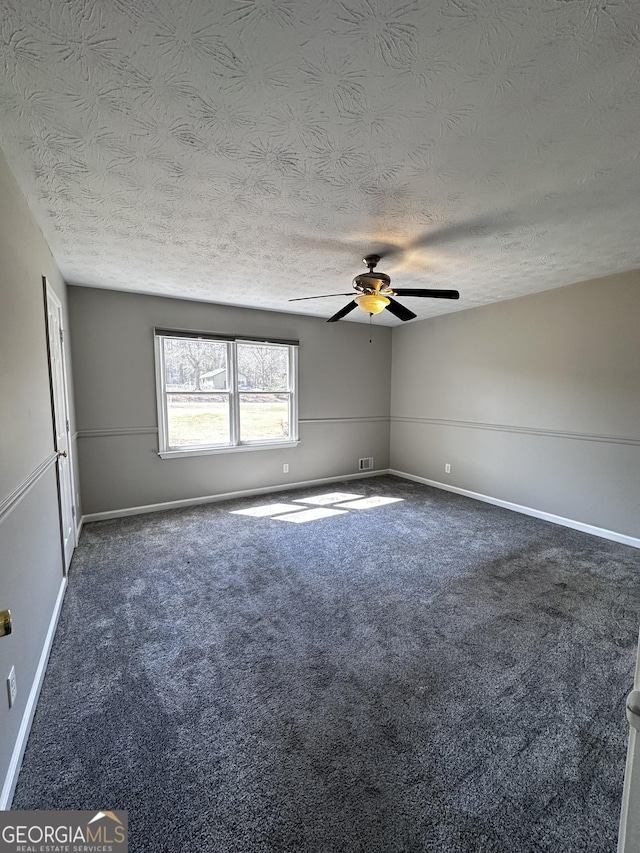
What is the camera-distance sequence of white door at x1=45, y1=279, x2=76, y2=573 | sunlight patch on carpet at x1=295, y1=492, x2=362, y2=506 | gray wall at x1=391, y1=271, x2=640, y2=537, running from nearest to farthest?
white door at x1=45, y1=279, x2=76, y2=573
gray wall at x1=391, y1=271, x2=640, y2=537
sunlight patch on carpet at x1=295, y1=492, x2=362, y2=506

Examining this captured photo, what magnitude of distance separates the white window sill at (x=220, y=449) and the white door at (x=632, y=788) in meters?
4.28

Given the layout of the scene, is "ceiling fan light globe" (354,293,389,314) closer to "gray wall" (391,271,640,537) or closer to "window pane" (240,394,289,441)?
"gray wall" (391,271,640,537)

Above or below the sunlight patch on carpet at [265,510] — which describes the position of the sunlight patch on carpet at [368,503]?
below

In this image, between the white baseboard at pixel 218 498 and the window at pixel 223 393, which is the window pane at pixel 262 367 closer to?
the window at pixel 223 393

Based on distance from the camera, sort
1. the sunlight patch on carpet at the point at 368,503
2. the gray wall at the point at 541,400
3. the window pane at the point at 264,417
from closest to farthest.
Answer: the gray wall at the point at 541,400
the sunlight patch on carpet at the point at 368,503
the window pane at the point at 264,417

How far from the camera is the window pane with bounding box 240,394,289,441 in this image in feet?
15.4

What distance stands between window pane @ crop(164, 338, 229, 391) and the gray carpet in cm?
205

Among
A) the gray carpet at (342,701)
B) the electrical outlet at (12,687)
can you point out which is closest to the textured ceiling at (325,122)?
the electrical outlet at (12,687)

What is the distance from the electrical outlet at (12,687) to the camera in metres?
1.32

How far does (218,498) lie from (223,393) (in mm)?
1342

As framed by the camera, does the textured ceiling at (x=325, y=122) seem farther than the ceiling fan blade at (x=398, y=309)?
No

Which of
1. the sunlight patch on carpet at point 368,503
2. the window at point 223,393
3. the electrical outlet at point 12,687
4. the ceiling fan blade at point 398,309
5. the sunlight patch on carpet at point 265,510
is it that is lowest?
the sunlight patch on carpet at point 368,503

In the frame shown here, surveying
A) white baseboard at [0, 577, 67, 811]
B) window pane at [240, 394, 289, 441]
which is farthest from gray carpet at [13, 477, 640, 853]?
window pane at [240, 394, 289, 441]

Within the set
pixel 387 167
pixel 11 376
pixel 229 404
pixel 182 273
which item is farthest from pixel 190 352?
pixel 387 167
